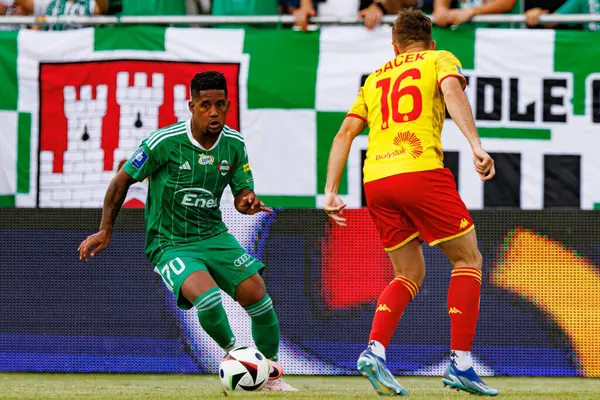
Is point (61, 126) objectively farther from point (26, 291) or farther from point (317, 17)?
point (317, 17)

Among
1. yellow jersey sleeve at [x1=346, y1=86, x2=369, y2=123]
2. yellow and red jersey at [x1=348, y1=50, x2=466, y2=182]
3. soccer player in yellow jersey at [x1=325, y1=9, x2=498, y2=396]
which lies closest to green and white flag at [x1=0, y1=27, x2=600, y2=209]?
yellow jersey sleeve at [x1=346, y1=86, x2=369, y2=123]

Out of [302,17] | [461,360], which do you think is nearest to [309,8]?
[302,17]

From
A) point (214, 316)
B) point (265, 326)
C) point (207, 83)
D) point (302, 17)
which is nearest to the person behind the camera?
point (214, 316)

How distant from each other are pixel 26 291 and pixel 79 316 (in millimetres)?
471

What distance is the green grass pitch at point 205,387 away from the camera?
578 centimetres

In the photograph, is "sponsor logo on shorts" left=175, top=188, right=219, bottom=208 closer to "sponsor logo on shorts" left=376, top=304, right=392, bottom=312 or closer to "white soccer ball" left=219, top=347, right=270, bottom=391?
"white soccer ball" left=219, top=347, right=270, bottom=391

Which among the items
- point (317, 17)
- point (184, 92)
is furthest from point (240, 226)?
point (317, 17)

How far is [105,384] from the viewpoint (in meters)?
7.60

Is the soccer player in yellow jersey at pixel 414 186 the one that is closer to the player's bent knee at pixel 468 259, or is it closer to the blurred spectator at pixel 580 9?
the player's bent knee at pixel 468 259

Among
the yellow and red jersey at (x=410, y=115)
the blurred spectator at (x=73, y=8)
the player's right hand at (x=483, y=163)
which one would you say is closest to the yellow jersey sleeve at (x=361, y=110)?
the yellow and red jersey at (x=410, y=115)

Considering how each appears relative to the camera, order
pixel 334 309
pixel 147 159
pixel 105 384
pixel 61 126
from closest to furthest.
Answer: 1. pixel 147 159
2. pixel 105 384
3. pixel 334 309
4. pixel 61 126

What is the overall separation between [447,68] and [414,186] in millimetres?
655

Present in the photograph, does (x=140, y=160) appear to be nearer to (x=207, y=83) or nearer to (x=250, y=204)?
(x=207, y=83)

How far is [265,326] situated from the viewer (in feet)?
22.1
